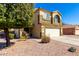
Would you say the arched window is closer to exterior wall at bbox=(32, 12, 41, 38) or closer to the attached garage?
the attached garage

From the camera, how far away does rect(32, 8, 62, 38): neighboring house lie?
878 inches

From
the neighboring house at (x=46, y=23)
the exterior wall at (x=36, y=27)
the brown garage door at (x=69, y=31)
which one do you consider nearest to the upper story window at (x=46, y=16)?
the neighboring house at (x=46, y=23)

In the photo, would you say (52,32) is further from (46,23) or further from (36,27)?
(36,27)

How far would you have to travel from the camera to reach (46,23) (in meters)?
23.1

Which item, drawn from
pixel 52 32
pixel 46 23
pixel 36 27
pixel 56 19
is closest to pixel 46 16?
pixel 46 23

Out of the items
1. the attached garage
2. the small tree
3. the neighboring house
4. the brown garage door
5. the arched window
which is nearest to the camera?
the small tree

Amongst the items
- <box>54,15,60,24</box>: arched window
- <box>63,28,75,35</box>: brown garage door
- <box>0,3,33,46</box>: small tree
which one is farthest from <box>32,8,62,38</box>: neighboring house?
<box>0,3,33,46</box>: small tree

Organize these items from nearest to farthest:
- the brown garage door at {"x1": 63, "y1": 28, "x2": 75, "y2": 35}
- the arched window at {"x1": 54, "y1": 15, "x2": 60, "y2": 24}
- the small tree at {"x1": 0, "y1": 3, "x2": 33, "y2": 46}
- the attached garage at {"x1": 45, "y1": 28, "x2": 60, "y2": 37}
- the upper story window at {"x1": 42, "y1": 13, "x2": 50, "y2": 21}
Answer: the small tree at {"x1": 0, "y1": 3, "x2": 33, "y2": 46} < the attached garage at {"x1": 45, "y1": 28, "x2": 60, "y2": 37} < the upper story window at {"x1": 42, "y1": 13, "x2": 50, "y2": 21} < the arched window at {"x1": 54, "y1": 15, "x2": 60, "y2": 24} < the brown garage door at {"x1": 63, "y1": 28, "x2": 75, "y2": 35}

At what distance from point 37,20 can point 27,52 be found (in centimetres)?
1034

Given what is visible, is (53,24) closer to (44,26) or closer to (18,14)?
(44,26)

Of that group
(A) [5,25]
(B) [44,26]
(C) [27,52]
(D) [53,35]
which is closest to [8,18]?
(A) [5,25]

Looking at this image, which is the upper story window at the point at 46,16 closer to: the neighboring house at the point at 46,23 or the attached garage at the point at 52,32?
the neighboring house at the point at 46,23

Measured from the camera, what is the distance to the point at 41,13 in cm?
2247

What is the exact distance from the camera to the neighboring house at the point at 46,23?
22297 mm
